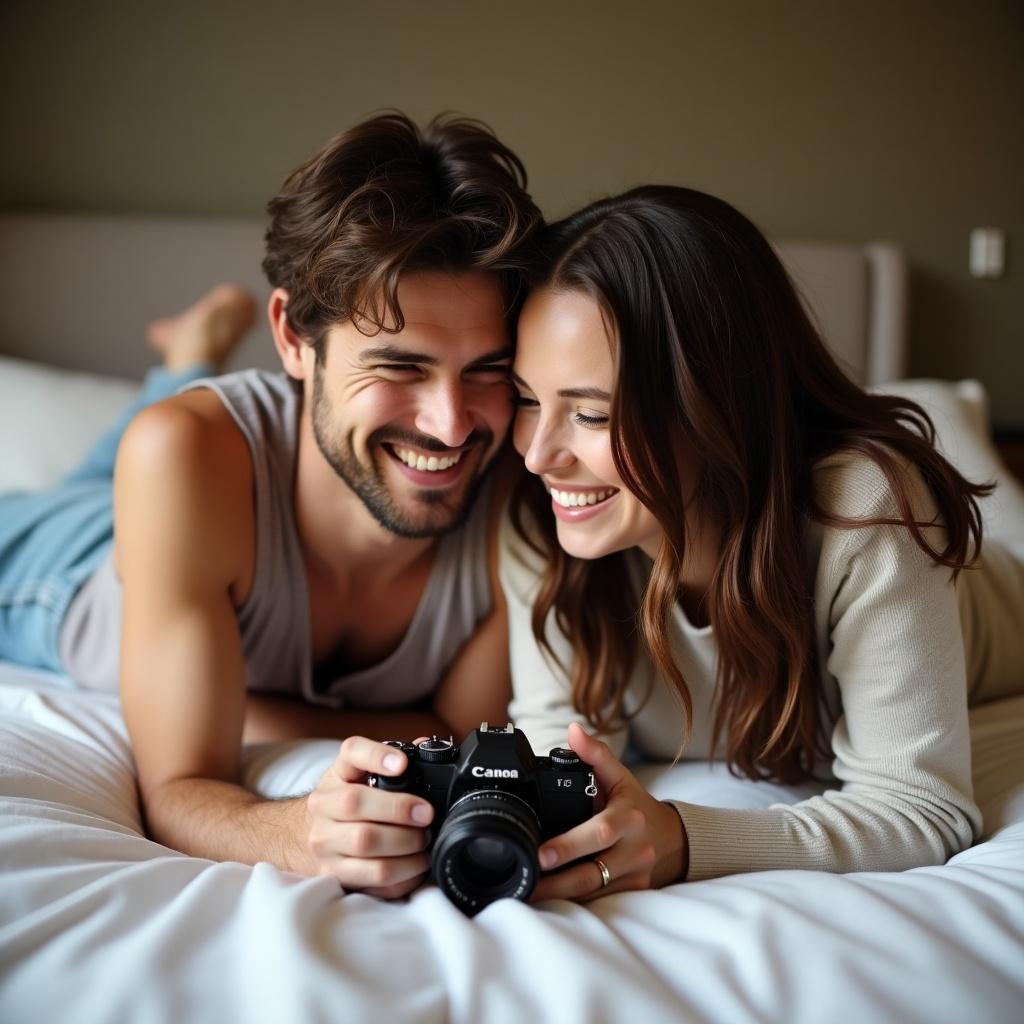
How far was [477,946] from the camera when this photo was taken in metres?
0.75

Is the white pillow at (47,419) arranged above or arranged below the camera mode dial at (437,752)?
above

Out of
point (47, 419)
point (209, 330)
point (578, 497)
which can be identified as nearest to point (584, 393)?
point (578, 497)

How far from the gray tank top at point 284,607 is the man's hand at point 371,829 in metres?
0.53

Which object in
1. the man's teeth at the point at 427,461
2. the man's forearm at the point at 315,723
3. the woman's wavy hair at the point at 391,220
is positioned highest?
the woman's wavy hair at the point at 391,220

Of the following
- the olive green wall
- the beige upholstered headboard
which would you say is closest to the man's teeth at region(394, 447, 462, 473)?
Answer: the beige upholstered headboard

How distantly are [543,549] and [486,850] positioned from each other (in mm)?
562

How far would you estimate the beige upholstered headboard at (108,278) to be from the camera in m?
2.34

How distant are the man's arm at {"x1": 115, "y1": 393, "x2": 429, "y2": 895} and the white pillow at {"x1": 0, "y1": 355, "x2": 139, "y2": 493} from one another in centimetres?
74

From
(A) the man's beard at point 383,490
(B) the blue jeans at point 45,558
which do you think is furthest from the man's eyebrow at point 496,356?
(B) the blue jeans at point 45,558

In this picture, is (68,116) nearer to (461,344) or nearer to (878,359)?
(461,344)

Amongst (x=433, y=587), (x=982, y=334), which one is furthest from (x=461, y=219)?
(x=982, y=334)

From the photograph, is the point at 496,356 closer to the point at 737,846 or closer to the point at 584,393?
the point at 584,393

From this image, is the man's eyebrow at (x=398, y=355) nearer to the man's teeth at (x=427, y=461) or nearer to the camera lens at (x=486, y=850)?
the man's teeth at (x=427, y=461)

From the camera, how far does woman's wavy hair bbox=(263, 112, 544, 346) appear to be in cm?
117
